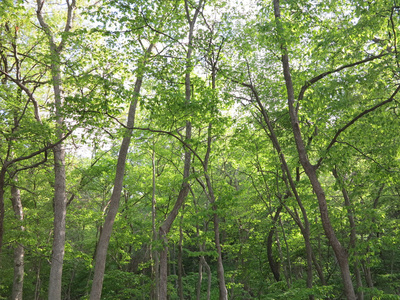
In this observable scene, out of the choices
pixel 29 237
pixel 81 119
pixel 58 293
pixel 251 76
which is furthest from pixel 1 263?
pixel 251 76

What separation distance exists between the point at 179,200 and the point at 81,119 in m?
4.08

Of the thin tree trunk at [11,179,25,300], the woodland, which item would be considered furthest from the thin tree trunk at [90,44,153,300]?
the thin tree trunk at [11,179,25,300]

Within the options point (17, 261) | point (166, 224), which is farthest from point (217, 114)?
point (17, 261)

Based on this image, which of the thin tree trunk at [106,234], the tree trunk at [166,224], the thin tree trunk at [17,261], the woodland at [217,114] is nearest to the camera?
the woodland at [217,114]

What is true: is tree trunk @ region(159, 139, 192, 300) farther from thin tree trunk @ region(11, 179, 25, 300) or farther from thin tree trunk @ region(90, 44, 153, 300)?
thin tree trunk @ region(11, 179, 25, 300)

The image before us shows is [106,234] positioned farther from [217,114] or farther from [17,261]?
[17,261]

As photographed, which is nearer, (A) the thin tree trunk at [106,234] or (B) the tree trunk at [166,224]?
(A) the thin tree trunk at [106,234]

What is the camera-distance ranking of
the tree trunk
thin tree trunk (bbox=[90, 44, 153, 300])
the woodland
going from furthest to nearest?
the tree trunk < thin tree trunk (bbox=[90, 44, 153, 300]) < the woodland

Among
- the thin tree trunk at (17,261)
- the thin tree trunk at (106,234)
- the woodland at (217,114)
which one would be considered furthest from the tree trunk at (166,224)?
the thin tree trunk at (17,261)

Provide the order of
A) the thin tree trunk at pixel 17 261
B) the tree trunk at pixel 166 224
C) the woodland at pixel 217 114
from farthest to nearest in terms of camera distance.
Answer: the thin tree trunk at pixel 17 261 < the tree trunk at pixel 166 224 < the woodland at pixel 217 114

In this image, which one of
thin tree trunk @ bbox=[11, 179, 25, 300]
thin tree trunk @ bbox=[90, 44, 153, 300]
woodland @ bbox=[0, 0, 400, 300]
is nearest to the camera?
woodland @ bbox=[0, 0, 400, 300]

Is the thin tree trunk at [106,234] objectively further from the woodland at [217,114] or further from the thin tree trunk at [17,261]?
the thin tree trunk at [17,261]

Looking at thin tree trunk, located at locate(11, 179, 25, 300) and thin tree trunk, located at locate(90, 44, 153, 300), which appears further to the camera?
thin tree trunk, located at locate(11, 179, 25, 300)

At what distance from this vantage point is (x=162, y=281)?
9727 millimetres
